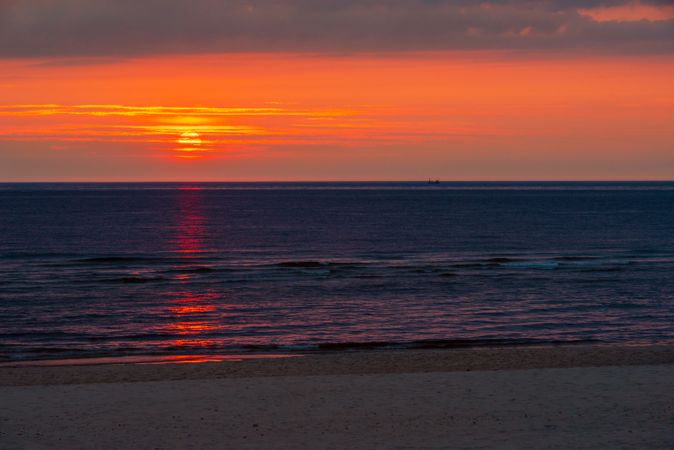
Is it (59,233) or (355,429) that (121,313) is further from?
(59,233)

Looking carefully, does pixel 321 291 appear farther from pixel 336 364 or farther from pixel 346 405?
pixel 346 405

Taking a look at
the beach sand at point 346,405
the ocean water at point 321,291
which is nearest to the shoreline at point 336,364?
the beach sand at point 346,405

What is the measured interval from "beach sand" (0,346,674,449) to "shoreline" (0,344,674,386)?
7 cm

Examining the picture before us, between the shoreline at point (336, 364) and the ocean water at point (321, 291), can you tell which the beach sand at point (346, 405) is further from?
the ocean water at point (321, 291)

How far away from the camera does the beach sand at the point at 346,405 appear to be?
14000mm

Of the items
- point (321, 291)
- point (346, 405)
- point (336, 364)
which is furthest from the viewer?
point (321, 291)

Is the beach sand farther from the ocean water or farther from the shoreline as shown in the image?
the ocean water

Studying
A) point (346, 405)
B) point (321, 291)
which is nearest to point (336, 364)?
point (346, 405)

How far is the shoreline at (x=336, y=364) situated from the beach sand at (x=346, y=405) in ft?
0.24

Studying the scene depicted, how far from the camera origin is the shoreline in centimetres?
2047

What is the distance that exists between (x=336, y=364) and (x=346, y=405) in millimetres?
5849

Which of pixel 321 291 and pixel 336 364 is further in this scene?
pixel 321 291

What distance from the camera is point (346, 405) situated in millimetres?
16453

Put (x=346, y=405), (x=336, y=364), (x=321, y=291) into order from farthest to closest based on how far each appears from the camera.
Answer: (x=321, y=291)
(x=336, y=364)
(x=346, y=405)
